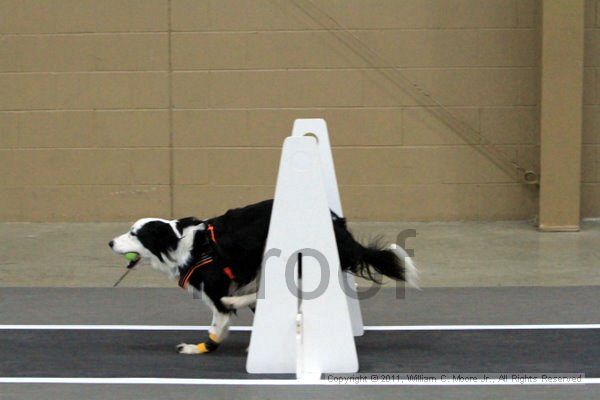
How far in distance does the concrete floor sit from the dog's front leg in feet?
7.45

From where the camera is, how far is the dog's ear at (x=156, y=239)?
6.25 m

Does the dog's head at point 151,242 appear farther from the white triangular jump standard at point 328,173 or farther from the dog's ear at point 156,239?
A: the white triangular jump standard at point 328,173

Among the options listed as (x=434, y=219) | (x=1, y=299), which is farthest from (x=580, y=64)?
(x=1, y=299)

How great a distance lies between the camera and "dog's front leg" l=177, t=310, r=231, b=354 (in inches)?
246

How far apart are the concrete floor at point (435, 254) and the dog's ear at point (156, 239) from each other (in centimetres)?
241

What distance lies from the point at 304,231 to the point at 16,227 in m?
5.97

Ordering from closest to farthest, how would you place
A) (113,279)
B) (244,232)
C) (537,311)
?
(244,232) → (537,311) → (113,279)

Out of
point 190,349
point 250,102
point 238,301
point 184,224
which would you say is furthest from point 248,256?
point 250,102

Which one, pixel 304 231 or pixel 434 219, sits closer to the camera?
pixel 304 231

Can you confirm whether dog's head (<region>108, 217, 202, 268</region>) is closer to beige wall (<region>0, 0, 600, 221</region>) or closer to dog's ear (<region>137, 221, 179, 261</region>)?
dog's ear (<region>137, 221, 179, 261</region>)

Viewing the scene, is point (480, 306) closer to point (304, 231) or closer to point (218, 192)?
point (304, 231)

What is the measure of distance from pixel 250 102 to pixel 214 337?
4.85 m

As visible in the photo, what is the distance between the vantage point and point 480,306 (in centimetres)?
769

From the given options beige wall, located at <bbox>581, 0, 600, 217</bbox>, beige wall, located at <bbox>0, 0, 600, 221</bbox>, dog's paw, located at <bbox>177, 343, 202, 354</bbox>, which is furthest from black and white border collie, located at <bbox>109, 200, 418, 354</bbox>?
beige wall, located at <bbox>581, 0, 600, 217</bbox>
